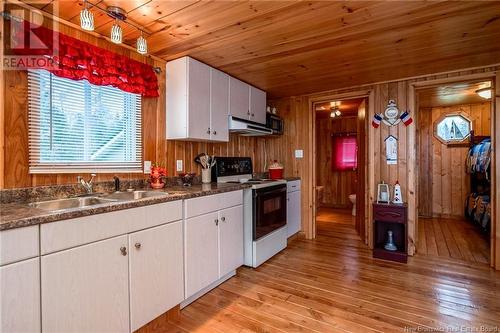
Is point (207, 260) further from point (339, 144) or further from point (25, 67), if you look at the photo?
point (339, 144)

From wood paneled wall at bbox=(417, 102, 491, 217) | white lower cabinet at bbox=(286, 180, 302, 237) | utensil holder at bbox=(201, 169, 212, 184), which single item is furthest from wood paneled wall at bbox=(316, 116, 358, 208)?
utensil holder at bbox=(201, 169, 212, 184)

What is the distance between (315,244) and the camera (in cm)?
361

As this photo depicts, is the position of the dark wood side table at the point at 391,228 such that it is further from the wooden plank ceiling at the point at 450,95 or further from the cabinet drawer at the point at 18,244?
the cabinet drawer at the point at 18,244

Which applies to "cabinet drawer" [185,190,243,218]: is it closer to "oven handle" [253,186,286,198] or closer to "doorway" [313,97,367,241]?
"oven handle" [253,186,286,198]

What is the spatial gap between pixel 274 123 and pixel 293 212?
51.7 inches

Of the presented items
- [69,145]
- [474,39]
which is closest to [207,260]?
[69,145]

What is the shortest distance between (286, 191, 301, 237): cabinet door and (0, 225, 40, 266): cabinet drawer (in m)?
2.78

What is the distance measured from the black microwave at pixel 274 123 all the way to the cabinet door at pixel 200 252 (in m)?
1.84

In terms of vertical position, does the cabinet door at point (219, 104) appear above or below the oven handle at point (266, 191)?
above

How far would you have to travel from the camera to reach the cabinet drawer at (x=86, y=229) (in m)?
1.21

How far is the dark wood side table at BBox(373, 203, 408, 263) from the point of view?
9.77 feet

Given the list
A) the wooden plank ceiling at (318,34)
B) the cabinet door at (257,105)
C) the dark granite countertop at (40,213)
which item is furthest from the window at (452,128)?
the dark granite countertop at (40,213)

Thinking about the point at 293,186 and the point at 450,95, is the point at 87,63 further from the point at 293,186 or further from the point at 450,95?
the point at 450,95

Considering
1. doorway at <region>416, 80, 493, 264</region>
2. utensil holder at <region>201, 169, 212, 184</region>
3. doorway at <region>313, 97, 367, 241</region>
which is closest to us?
utensil holder at <region>201, 169, 212, 184</region>
